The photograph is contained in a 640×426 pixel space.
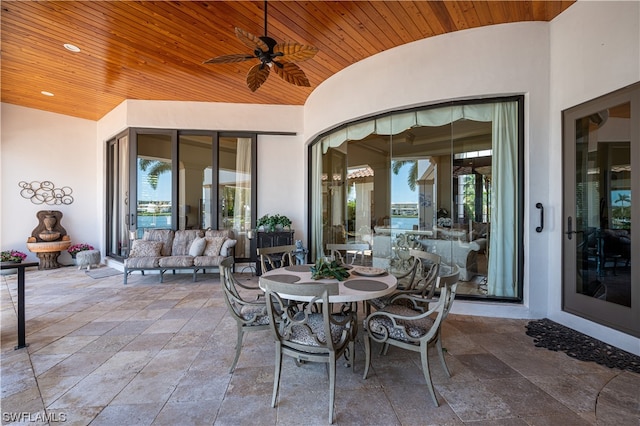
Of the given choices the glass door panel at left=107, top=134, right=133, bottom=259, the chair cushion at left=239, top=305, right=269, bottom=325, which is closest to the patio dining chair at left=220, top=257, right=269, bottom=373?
the chair cushion at left=239, top=305, right=269, bottom=325

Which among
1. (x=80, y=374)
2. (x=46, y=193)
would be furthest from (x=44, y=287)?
(x=80, y=374)

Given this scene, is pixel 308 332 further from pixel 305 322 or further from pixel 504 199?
pixel 504 199

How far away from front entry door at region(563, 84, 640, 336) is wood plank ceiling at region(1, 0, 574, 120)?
1358 mm

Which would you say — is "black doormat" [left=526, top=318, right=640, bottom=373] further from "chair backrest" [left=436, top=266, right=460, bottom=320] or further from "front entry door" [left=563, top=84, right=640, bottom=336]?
"chair backrest" [left=436, top=266, right=460, bottom=320]

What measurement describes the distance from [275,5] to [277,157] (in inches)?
129

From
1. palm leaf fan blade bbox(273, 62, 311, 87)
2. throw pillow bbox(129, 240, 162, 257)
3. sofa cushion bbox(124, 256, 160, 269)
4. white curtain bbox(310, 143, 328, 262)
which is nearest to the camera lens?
palm leaf fan blade bbox(273, 62, 311, 87)

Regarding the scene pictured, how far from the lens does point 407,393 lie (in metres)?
1.96

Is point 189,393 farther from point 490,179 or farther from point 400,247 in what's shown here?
point 490,179

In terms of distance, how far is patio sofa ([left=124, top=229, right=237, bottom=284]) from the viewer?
4957 mm

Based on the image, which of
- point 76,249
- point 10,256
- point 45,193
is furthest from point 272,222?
point 45,193

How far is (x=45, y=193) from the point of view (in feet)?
20.6

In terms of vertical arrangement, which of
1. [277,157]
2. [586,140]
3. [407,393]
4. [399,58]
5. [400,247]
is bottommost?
[407,393]

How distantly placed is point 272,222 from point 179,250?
1.87 m

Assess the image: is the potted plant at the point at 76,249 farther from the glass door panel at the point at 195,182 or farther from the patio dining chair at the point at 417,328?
the patio dining chair at the point at 417,328
